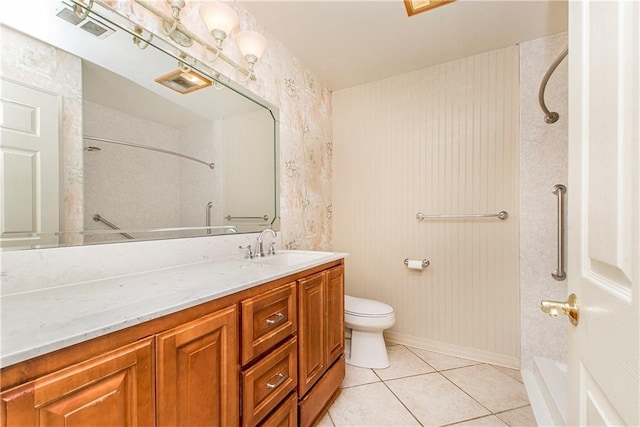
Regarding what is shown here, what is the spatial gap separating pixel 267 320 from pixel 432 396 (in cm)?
129

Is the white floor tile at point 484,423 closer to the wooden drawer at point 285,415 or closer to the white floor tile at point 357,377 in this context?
the white floor tile at point 357,377

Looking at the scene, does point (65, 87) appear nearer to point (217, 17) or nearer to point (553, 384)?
point (217, 17)

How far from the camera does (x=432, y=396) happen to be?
163 centimetres

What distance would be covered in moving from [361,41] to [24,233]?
2068mm

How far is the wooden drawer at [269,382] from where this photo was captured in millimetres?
903

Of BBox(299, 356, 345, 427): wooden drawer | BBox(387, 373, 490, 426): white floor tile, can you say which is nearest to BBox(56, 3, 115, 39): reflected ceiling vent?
BBox(299, 356, 345, 427): wooden drawer

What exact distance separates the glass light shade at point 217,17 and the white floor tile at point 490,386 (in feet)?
8.20

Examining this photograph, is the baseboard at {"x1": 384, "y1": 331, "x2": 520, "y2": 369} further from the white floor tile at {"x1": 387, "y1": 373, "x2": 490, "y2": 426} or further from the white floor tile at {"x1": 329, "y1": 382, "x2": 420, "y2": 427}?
the white floor tile at {"x1": 329, "y1": 382, "x2": 420, "y2": 427}

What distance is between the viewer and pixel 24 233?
2.66ft

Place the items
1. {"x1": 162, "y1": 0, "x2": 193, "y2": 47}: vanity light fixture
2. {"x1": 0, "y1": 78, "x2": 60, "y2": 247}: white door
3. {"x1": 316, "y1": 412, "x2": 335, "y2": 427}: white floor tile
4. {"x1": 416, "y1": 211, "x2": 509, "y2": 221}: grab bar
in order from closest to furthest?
{"x1": 0, "y1": 78, "x2": 60, "y2": 247}: white door < {"x1": 162, "y1": 0, "x2": 193, "y2": 47}: vanity light fixture < {"x1": 316, "y1": 412, "x2": 335, "y2": 427}: white floor tile < {"x1": 416, "y1": 211, "x2": 509, "y2": 221}: grab bar

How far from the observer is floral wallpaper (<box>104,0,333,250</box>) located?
5.17 feet

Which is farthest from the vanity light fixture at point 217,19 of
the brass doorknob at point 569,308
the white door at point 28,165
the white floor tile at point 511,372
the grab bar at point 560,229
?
the white floor tile at point 511,372

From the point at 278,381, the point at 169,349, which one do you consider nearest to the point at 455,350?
the point at 278,381

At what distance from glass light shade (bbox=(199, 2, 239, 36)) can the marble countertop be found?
1.18m
